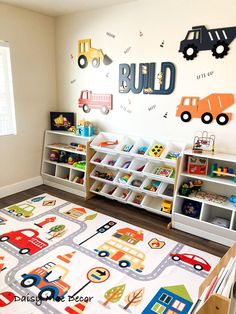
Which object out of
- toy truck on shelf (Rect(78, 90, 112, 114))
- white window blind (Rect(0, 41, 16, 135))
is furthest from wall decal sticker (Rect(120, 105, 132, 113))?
white window blind (Rect(0, 41, 16, 135))

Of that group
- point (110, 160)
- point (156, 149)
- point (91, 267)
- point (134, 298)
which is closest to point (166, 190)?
point (156, 149)

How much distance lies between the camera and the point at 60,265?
2.20 m

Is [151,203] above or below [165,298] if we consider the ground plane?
above

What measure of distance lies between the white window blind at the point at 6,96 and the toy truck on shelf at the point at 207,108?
2293 mm

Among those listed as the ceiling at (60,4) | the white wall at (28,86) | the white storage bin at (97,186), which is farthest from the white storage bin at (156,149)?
the white wall at (28,86)

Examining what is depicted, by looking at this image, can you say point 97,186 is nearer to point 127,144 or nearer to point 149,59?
point 127,144

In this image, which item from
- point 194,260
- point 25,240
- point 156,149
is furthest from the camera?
point 156,149

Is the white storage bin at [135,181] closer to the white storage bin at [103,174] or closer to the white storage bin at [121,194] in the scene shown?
the white storage bin at [121,194]

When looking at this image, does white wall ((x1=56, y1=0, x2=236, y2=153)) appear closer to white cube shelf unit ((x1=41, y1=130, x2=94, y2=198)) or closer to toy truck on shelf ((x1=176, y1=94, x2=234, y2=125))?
toy truck on shelf ((x1=176, y1=94, x2=234, y2=125))

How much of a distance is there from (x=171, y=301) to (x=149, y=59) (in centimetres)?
254

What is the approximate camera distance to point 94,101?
3.61 metres

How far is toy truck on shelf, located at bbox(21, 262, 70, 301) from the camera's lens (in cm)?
190

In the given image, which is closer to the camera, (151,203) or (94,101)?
(151,203)

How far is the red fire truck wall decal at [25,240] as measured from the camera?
7.90ft
